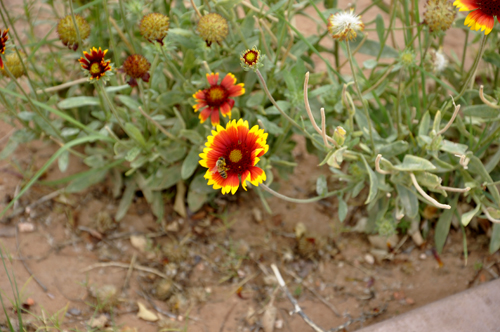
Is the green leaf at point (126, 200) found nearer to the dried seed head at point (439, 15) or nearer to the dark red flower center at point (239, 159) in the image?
the dark red flower center at point (239, 159)

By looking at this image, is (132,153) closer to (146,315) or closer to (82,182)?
(82,182)

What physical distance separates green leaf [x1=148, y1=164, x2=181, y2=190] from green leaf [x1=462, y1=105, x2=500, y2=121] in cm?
118

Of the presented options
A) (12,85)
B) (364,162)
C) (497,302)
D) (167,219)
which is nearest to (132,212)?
(167,219)

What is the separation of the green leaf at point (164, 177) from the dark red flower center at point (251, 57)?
2.81ft

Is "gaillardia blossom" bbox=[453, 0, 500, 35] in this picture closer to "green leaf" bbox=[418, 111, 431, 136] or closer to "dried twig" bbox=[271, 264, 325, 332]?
"green leaf" bbox=[418, 111, 431, 136]

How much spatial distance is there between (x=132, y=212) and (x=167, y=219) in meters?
0.17

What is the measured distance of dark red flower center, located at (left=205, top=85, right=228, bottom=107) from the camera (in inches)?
56.5

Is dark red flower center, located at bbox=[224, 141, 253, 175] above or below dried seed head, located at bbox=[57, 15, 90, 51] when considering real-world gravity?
below

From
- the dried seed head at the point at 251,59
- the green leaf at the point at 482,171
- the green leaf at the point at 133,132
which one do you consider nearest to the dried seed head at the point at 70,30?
the green leaf at the point at 133,132

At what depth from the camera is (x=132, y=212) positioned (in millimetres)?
2055

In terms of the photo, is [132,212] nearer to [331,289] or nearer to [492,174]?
[331,289]

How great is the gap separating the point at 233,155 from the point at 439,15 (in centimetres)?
78

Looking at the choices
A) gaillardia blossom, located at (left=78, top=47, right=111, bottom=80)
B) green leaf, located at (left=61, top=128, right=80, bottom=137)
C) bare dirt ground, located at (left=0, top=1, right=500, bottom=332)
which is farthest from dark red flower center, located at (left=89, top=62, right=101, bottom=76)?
bare dirt ground, located at (left=0, top=1, right=500, bottom=332)

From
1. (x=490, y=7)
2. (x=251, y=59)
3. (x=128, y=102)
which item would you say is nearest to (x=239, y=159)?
(x=251, y=59)
